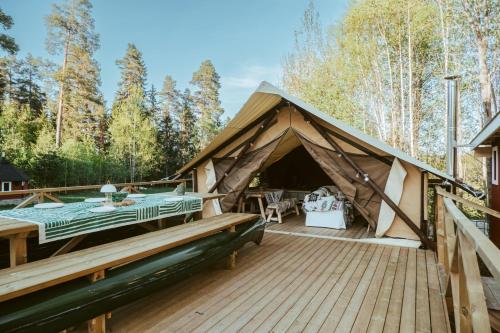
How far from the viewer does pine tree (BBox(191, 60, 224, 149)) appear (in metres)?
27.8

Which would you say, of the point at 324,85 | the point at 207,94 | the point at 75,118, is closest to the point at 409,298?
the point at 324,85

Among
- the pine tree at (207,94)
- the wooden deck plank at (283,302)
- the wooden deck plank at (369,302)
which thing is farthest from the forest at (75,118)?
the wooden deck plank at (369,302)

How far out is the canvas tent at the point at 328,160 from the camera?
438 centimetres

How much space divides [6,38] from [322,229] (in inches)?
616

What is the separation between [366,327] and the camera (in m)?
2.09

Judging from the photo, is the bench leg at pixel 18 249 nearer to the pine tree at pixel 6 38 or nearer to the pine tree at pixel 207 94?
the pine tree at pixel 6 38

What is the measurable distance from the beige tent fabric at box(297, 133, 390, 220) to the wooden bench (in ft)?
8.74

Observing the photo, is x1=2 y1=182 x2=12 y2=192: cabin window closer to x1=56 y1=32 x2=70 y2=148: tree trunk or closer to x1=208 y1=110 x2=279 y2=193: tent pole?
x1=56 y1=32 x2=70 y2=148: tree trunk

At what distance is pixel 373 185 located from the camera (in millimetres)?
4492

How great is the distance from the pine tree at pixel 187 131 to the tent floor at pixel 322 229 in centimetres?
1818

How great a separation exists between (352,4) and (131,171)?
15.3m

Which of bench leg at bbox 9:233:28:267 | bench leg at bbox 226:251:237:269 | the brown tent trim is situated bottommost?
bench leg at bbox 226:251:237:269

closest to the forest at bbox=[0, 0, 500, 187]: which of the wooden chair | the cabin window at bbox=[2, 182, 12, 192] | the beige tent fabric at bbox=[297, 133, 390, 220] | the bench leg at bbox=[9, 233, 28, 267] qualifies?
the cabin window at bbox=[2, 182, 12, 192]

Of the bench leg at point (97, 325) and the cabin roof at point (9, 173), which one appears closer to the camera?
the bench leg at point (97, 325)
